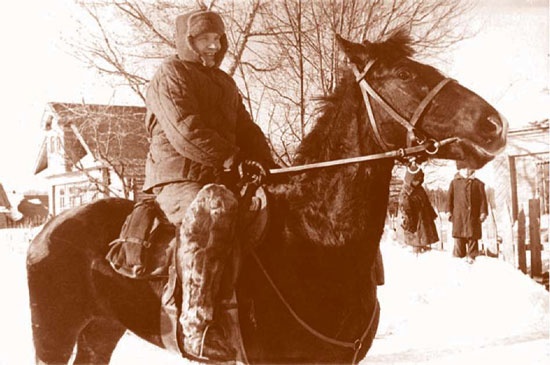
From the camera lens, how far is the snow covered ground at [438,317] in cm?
717

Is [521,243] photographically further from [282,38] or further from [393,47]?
[393,47]

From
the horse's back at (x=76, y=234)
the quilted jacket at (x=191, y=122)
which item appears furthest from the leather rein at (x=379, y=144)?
the horse's back at (x=76, y=234)

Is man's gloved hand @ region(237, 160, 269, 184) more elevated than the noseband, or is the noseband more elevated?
the noseband

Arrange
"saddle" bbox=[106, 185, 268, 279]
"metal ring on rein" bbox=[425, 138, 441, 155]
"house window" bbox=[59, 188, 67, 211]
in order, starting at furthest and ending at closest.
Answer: "house window" bbox=[59, 188, 67, 211], "saddle" bbox=[106, 185, 268, 279], "metal ring on rein" bbox=[425, 138, 441, 155]

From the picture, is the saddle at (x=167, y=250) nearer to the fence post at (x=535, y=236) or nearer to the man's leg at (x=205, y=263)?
the man's leg at (x=205, y=263)

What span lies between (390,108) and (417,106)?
0.15 meters

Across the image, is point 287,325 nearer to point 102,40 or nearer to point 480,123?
point 480,123

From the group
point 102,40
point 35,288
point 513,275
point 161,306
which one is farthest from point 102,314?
point 513,275

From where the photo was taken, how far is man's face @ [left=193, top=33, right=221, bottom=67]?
4.05 meters

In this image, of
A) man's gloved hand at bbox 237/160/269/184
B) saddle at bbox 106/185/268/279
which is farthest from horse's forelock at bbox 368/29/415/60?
saddle at bbox 106/185/268/279

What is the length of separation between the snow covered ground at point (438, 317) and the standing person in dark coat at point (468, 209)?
48 centimetres

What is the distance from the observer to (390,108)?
3.39 meters

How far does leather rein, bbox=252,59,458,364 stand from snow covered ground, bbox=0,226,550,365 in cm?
375

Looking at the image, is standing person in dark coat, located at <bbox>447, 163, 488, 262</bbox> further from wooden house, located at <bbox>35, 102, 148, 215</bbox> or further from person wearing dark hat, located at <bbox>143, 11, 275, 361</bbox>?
person wearing dark hat, located at <bbox>143, 11, 275, 361</bbox>
